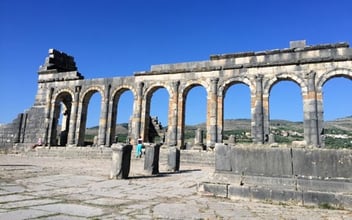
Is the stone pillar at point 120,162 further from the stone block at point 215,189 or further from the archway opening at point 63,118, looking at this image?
the archway opening at point 63,118

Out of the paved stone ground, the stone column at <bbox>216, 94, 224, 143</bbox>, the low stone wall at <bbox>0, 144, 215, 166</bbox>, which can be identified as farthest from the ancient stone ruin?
the paved stone ground

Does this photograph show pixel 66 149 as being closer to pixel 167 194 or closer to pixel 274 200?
pixel 167 194

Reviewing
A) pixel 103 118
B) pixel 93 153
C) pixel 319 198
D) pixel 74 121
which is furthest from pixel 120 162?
pixel 74 121

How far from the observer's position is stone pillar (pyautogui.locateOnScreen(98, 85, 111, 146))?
2041 centimetres

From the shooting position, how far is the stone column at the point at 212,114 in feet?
57.5

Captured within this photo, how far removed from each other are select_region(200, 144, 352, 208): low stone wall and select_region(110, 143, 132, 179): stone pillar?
2.88 meters

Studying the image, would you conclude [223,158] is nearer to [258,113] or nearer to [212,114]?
[258,113]

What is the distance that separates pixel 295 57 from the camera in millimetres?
16734

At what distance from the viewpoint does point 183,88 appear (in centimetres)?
1902

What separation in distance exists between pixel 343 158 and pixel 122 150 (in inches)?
210

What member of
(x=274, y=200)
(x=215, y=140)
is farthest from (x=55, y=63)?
(x=274, y=200)

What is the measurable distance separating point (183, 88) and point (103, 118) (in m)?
6.63

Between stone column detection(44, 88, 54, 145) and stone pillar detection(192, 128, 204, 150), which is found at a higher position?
stone column detection(44, 88, 54, 145)

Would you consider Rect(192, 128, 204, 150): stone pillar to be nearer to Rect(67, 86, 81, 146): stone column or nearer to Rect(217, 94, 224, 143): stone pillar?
Rect(217, 94, 224, 143): stone pillar
